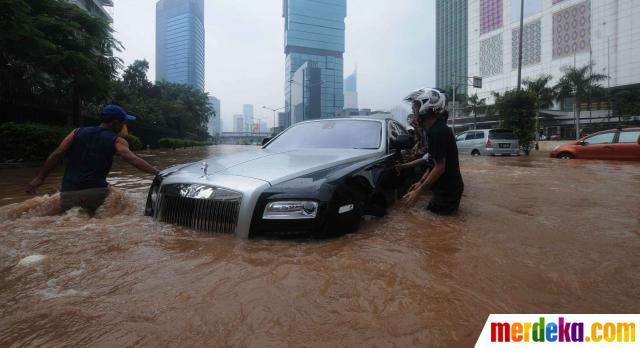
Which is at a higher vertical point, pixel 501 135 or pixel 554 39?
pixel 554 39

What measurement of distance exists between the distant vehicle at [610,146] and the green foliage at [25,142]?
1706cm

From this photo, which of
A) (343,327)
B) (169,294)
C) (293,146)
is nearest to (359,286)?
(343,327)

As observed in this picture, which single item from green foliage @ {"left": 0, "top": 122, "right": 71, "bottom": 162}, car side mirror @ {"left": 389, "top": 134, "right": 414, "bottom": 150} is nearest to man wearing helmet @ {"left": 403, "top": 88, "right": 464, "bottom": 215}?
car side mirror @ {"left": 389, "top": 134, "right": 414, "bottom": 150}

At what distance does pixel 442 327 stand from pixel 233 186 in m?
1.72

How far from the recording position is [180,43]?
107188mm

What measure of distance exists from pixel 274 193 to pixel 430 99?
205 centimetres

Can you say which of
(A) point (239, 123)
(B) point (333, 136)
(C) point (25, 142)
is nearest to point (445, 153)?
(B) point (333, 136)

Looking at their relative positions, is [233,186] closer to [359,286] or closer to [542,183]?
[359,286]

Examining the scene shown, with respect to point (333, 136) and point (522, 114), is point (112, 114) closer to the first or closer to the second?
point (333, 136)

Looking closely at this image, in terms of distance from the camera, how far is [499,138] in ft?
56.3

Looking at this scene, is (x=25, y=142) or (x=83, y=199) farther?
(x=25, y=142)

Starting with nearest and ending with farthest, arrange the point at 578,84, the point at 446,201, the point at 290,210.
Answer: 1. the point at 290,210
2. the point at 446,201
3. the point at 578,84

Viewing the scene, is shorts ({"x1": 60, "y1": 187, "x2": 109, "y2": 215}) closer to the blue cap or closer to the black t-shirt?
the blue cap

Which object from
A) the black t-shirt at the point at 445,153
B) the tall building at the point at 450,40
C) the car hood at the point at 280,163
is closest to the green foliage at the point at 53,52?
the car hood at the point at 280,163
